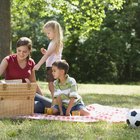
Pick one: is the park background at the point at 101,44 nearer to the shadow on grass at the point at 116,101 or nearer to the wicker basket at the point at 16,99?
the shadow on grass at the point at 116,101

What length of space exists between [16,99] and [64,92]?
2.36 ft

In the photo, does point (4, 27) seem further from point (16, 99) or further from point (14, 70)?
point (16, 99)

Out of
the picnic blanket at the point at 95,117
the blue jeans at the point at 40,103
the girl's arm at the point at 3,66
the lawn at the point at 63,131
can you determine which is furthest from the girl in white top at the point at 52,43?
the lawn at the point at 63,131

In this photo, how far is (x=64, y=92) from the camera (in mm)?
6047

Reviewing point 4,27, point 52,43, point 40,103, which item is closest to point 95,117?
point 40,103

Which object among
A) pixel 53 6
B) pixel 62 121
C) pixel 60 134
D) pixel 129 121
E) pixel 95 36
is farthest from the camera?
pixel 95 36

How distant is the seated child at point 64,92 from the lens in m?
5.99

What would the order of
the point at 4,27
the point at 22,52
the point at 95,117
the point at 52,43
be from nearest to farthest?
the point at 95,117, the point at 22,52, the point at 52,43, the point at 4,27

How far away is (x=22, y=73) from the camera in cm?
627

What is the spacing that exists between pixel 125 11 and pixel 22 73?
19.2m

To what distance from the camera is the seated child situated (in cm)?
599

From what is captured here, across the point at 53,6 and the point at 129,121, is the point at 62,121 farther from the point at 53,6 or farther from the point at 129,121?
the point at 53,6

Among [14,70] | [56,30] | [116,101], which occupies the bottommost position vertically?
[116,101]

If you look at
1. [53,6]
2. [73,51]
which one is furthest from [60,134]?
[73,51]
